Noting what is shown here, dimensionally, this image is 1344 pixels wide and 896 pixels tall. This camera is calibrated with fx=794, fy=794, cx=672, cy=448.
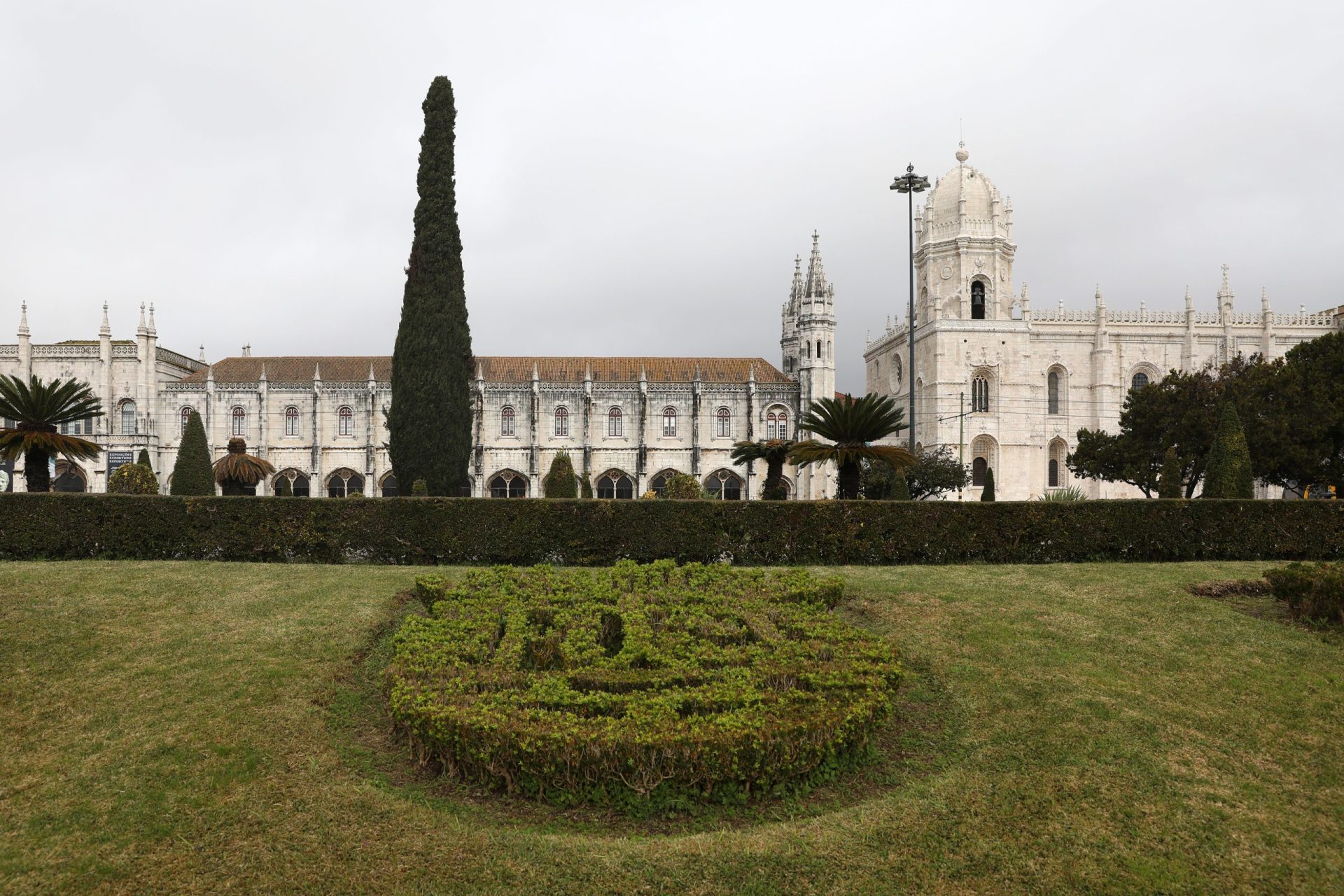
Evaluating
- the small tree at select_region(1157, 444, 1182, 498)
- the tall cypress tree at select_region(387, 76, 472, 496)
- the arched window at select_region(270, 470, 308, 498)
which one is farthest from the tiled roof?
the small tree at select_region(1157, 444, 1182, 498)

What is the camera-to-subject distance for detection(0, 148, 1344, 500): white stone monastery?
46.5 metres

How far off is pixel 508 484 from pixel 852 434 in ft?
112

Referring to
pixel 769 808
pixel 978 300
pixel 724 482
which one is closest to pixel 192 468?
pixel 769 808

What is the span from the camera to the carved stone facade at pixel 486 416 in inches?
1822

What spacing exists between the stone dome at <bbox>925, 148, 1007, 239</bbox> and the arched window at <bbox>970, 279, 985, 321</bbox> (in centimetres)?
319

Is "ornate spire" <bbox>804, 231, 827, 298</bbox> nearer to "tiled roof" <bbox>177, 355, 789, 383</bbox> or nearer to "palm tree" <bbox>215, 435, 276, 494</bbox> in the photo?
"tiled roof" <bbox>177, 355, 789, 383</bbox>

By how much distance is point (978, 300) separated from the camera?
51.9 meters

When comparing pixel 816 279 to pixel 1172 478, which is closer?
pixel 1172 478

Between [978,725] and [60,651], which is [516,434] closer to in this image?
[60,651]

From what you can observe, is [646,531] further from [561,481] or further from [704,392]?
[704,392]

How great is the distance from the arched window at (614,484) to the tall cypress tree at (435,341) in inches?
857

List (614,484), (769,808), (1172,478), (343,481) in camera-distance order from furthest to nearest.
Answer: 1. (614,484)
2. (343,481)
3. (1172,478)
4. (769,808)

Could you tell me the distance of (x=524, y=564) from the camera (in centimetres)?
1560

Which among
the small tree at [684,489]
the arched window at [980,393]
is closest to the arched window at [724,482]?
the small tree at [684,489]
